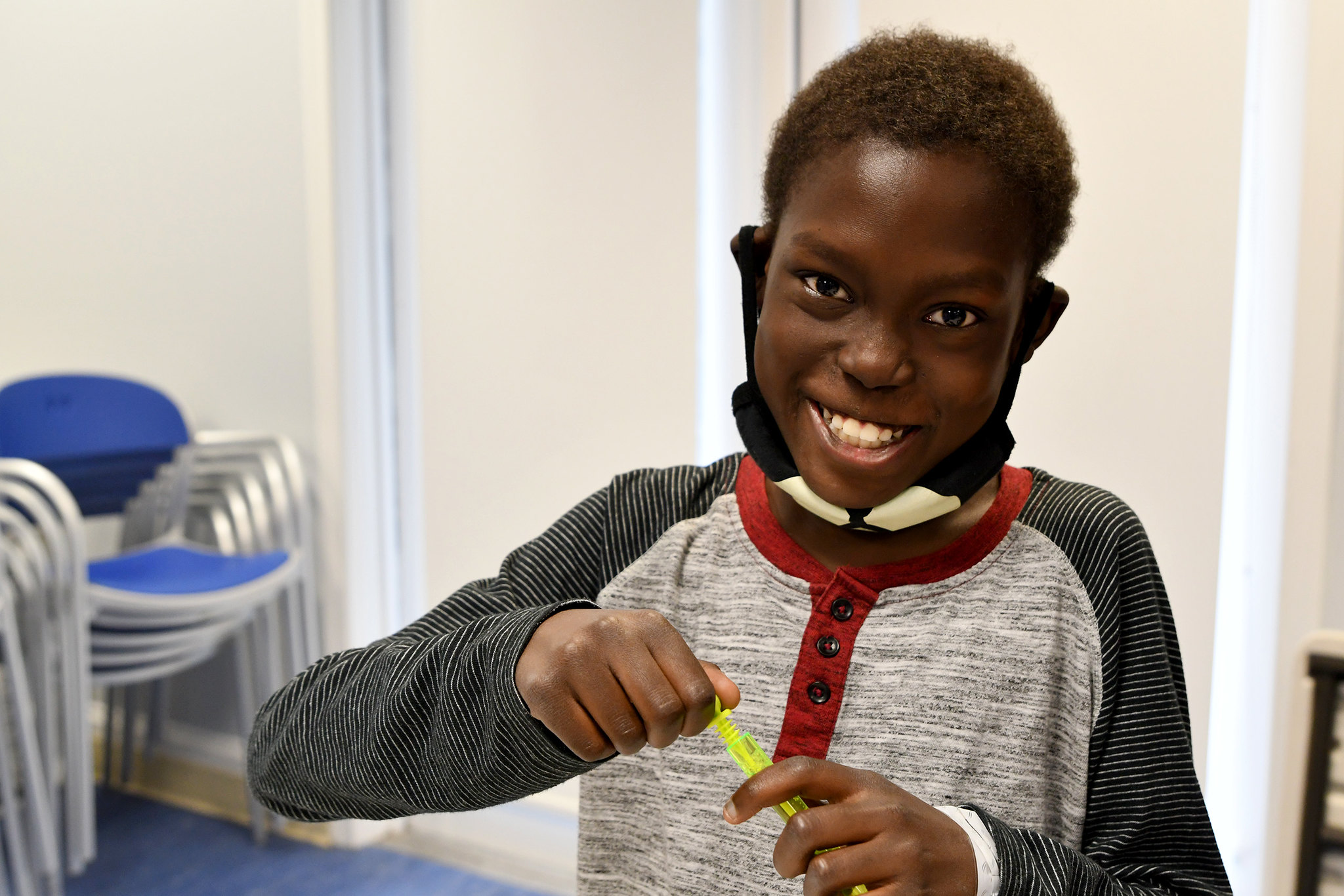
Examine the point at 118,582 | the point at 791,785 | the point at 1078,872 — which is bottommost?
the point at 118,582

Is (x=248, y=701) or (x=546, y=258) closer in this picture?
(x=546, y=258)

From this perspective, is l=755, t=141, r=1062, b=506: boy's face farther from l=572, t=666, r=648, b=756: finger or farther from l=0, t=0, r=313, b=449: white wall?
l=0, t=0, r=313, b=449: white wall

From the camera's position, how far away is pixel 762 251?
2.56ft

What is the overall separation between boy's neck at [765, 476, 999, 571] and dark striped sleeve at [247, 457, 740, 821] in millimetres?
101

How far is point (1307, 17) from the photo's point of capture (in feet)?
4.47

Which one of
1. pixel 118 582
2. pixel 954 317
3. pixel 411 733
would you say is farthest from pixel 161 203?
pixel 954 317

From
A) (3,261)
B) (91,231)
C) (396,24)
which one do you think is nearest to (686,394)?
(396,24)

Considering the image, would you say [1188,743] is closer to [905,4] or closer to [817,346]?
[817,346]

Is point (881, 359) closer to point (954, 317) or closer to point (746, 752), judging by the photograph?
point (954, 317)

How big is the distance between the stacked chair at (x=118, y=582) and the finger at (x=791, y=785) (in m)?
1.74

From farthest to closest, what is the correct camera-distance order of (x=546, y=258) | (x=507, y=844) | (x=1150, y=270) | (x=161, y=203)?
(x=161, y=203) → (x=507, y=844) → (x=546, y=258) → (x=1150, y=270)

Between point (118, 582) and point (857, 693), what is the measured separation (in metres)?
1.87

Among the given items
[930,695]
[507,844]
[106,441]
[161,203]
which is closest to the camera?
[930,695]

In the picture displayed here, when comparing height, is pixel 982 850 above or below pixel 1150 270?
below
